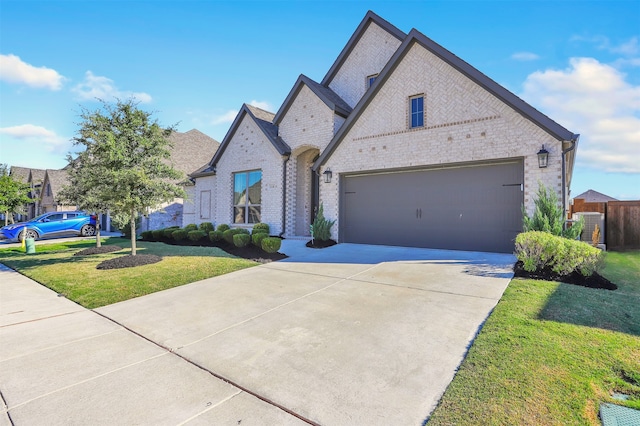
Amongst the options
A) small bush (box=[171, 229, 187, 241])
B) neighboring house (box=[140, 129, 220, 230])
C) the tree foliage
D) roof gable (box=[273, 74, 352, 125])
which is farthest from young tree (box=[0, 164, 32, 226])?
the tree foliage

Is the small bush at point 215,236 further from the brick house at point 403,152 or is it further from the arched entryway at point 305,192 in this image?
the arched entryway at point 305,192

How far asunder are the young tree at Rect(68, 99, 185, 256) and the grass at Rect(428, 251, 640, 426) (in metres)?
8.80

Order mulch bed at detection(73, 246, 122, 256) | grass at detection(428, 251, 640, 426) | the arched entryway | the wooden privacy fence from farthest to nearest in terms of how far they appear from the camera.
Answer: the arched entryway < the wooden privacy fence < mulch bed at detection(73, 246, 122, 256) < grass at detection(428, 251, 640, 426)

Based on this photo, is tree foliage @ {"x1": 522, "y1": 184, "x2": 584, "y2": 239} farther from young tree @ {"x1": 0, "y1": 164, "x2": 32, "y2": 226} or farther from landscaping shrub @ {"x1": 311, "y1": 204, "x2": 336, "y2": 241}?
young tree @ {"x1": 0, "y1": 164, "x2": 32, "y2": 226}

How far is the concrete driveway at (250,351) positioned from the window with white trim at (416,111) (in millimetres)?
5958

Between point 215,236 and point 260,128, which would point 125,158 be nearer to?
point 215,236

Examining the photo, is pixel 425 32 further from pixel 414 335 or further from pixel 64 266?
pixel 64 266

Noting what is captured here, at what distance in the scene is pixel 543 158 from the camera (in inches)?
318

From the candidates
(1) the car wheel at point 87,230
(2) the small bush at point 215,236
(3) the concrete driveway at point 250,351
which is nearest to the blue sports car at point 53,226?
(1) the car wheel at point 87,230

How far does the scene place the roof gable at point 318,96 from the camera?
13.3 meters

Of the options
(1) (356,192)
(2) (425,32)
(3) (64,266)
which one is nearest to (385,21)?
(2) (425,32)

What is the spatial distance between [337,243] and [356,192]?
2.10m

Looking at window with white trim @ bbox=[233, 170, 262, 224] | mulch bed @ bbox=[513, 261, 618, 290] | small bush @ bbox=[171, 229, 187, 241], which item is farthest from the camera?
small bush @ bbox=[171, 229, 187, 241]

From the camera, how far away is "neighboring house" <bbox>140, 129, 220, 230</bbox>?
19.2 meters
